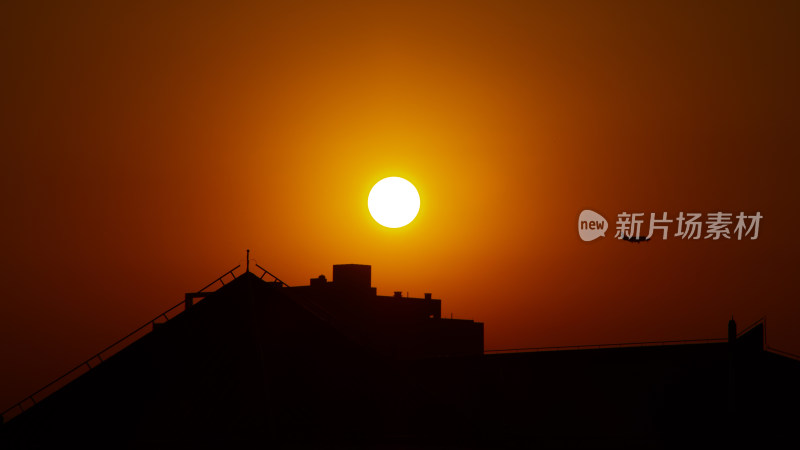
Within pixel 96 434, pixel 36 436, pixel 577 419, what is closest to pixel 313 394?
pixel 96 434

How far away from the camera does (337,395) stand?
47.7 m

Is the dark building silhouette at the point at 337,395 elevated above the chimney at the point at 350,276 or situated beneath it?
situated beneath

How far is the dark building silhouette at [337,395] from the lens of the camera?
148 ft

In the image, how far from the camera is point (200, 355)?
50312mm

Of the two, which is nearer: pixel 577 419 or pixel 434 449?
pixel 434 449

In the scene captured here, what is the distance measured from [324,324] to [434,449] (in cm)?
1196

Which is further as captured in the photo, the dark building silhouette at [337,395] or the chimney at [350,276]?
the chimney at [350,276]

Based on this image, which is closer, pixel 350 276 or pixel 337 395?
pixel 337 395

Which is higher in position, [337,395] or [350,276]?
[350,276]

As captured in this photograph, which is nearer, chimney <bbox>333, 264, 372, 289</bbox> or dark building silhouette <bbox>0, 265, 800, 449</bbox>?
dark building silhouette <bbox>0, 265, 800, 449</bbox>

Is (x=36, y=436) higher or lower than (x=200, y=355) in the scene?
lower

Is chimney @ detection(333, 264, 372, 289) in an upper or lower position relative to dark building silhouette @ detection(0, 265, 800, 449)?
upper

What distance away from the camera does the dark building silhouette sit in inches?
1778

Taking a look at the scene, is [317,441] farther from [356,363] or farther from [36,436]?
[36,436]
